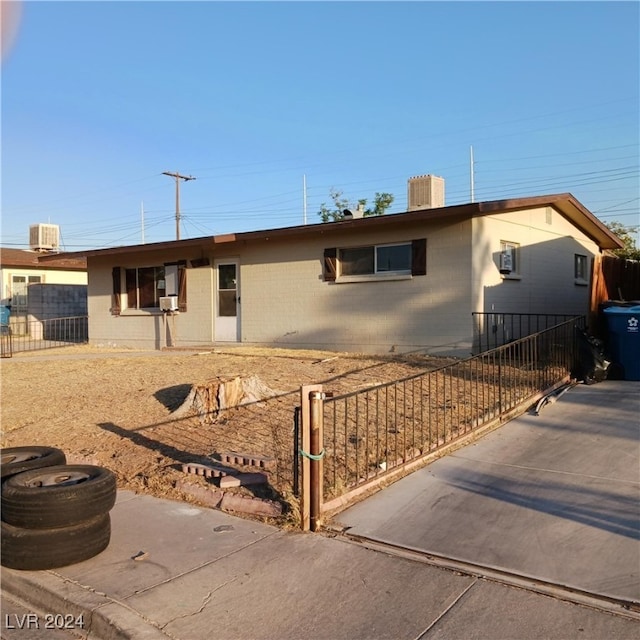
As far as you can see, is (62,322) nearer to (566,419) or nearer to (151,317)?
(151,317)

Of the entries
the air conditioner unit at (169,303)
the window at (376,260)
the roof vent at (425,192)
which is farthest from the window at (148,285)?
the roof vent at (425,192)

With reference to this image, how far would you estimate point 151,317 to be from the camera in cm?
1773

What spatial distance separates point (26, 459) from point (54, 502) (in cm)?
125

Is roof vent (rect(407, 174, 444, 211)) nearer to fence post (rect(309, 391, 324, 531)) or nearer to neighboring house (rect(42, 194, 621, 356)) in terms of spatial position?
neighboring house (rect(42, 194, 621, 356))

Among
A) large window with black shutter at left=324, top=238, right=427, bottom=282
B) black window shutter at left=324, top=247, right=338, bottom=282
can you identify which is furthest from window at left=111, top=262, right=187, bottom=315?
large window with black shutter at left=324, top=238, right=427, bottom=282

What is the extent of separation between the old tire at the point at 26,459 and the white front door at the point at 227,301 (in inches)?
420

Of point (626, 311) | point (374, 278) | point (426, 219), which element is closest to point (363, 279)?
point (374, 278)

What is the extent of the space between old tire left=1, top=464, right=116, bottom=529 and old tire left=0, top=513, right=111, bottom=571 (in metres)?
0.04

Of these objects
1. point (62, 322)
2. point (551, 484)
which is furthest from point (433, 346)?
point (62, 322)

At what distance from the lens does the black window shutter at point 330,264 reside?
13.8 meters

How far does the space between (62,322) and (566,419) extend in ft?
67.8

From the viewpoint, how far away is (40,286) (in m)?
24.1

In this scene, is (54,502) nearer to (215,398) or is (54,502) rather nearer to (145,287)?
(215,398)

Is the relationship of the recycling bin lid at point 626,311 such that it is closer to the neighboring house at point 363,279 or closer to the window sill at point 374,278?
the neighboring house at point 363,279
